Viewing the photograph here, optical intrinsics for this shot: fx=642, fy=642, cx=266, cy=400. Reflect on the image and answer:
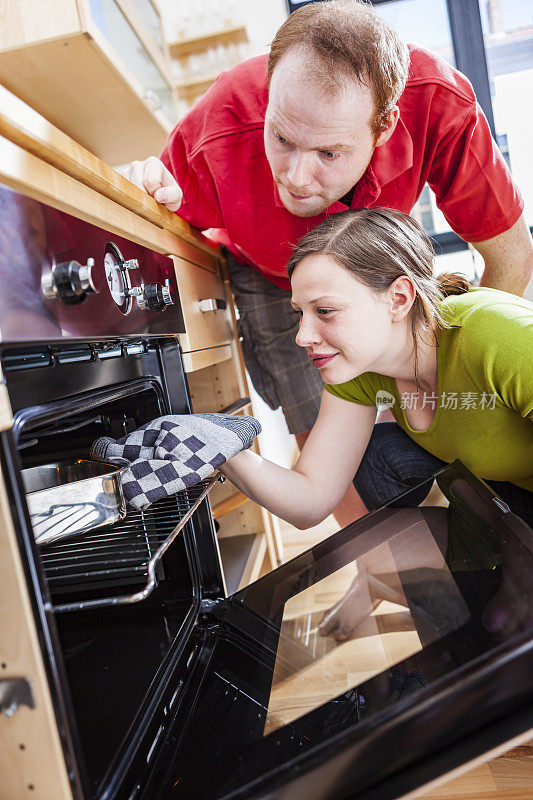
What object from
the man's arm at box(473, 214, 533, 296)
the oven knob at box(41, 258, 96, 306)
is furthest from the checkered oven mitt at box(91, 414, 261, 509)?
the man's arm at box(473, 214, 533, 296)

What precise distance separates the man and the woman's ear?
0.65 feet

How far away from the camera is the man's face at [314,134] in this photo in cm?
99

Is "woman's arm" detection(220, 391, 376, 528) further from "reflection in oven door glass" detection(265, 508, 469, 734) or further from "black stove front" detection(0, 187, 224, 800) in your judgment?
"reflection in oven door glass" detection(265, 508, 469, 734)

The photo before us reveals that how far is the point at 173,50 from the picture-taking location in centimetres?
313

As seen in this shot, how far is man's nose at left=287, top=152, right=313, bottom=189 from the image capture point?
1058 mm

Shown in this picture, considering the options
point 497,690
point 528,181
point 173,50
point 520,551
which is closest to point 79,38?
point 520,551

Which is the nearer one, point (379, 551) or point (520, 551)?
point (520, 551)

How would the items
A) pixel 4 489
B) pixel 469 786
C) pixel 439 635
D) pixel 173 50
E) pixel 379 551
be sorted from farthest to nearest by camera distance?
pixel 173 50 → pixel 469 786 → pixel 379 551 → pixel 439 635 → pixel 4 489

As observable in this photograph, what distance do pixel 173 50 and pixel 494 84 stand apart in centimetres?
160

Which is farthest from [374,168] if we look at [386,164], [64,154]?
[64,154]

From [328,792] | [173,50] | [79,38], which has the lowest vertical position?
[328,792]

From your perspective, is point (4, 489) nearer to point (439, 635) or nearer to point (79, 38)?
point (439, 635)

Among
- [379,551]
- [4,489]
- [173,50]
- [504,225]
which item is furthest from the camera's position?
[173,50]

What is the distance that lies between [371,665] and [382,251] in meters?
0.68
